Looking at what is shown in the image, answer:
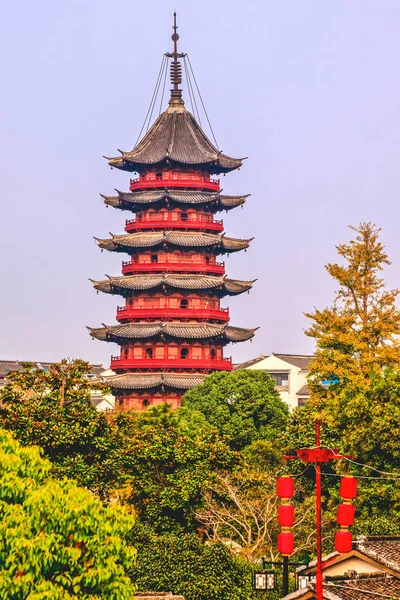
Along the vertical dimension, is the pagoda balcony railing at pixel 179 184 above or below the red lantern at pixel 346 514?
above

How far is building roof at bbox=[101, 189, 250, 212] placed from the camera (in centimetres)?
6981

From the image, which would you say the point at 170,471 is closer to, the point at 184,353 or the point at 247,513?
the point at 247,513

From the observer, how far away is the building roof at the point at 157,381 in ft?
219

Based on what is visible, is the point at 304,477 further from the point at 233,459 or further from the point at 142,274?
the point at 142,274

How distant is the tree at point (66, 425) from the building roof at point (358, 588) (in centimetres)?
1344

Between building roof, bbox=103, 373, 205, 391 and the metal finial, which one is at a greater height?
the metal finial

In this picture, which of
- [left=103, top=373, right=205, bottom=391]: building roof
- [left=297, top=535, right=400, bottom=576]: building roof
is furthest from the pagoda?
[left=297, top=535, right=400, bottom=576]: building roof

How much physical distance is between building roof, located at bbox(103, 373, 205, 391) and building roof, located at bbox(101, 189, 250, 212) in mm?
10573

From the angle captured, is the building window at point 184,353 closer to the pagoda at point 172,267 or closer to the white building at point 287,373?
the pagoda at point 172,267

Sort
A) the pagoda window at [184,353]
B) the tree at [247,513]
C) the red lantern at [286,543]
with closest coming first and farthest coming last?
1. the red lantern at [286,543]
2. the tree at [247,513]
3. the pagoda window at [184,353]

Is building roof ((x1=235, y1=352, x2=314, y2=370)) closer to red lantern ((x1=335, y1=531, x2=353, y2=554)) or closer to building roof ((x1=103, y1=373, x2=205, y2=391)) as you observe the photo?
building roof ((x1=103, y1=373, x2=205, y2=391))

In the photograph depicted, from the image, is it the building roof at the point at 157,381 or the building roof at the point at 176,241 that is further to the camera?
the building roof at the point at 176,241

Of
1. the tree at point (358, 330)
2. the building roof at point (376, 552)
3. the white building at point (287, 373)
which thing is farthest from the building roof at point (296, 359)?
the building roof at point (376, 552)

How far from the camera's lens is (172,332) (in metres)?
67.6
